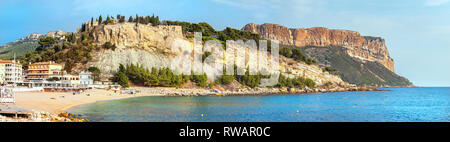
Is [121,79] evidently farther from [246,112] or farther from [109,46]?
[246,112]

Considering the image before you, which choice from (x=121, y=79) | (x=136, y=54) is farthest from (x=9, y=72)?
(x=136, y=54)

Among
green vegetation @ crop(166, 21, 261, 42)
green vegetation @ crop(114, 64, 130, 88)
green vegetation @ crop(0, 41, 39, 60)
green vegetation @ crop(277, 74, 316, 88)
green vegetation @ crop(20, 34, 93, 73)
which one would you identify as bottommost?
green vegetation @ crop(277, 74, 316, 88)

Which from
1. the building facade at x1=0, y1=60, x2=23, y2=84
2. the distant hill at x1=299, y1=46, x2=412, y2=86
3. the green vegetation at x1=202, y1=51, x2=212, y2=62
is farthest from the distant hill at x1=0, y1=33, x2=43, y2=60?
the distant hill at x1=299, y1=46, x2=412, y2=86

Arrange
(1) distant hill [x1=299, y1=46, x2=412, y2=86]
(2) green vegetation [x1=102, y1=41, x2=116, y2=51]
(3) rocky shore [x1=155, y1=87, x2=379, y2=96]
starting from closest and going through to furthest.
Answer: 1. (3) rocky shore [x1=155, y1=87, x2=379, y2=96]
2. (2) green vegetation [x1=102, y1=41, x2=116, y2=51]
3. (1) distant hill [x1=299, y1=46, x2=412, y2=86]

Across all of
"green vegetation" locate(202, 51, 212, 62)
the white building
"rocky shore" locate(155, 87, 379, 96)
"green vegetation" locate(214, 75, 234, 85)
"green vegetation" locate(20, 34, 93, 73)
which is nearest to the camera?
the white building

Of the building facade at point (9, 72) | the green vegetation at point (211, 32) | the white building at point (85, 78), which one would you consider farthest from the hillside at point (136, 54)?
the building facade at point (9, 72)

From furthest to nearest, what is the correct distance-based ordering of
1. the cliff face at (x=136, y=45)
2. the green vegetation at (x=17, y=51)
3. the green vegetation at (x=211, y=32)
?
the green vegetation at (x=17, y=51)
the green vegetation at (x=211, y=32)
the cliff face at (x=136, y=45)

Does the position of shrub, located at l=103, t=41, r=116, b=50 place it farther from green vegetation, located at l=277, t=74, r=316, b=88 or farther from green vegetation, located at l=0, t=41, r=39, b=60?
green vegetation, located at l=277, t=74, r=316, b=88

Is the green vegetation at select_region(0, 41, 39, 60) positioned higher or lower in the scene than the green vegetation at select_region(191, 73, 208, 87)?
higher

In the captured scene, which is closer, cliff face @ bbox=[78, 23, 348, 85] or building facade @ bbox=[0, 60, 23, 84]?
building facade @ bbox=[0, 60, 23, 84]

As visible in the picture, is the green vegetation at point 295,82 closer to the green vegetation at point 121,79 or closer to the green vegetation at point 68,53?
the green vegetation at point 121,79

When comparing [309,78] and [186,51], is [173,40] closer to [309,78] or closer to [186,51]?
[186,51]
